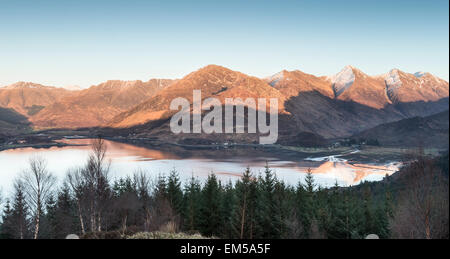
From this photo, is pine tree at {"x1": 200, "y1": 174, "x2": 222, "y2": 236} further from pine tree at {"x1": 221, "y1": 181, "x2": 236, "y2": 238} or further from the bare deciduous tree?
the bare deciduous tree

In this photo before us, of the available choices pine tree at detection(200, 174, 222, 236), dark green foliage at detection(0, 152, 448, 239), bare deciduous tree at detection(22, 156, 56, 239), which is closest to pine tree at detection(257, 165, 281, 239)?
dark green foliage at detection(0, 152, 448, 239)

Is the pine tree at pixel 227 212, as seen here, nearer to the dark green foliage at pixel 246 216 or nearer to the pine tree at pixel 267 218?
the dark green foliage at pixel 246 216

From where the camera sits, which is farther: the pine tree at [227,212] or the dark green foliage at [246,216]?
the pine tree at [227,212]

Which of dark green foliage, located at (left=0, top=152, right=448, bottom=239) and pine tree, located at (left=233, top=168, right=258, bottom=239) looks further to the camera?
dark green foliage, located at (left=0, top=152, right=448, bottom=239)

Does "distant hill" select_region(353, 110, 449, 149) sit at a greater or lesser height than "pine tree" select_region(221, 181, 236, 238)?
greater

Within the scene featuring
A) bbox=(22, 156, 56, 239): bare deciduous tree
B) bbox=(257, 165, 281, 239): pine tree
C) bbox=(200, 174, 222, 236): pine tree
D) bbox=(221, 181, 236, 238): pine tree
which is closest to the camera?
bbox=(22, 156, 56, 239): bare deciduous tree

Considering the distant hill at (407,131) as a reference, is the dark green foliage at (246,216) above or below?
below

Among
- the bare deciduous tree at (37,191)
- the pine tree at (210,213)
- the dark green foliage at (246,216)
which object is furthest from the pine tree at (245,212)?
the bare deciduous tree at (37,191)

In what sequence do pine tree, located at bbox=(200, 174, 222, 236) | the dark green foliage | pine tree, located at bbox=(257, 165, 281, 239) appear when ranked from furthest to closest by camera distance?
pine tree, located at bbox=(200, 174, 222, 236)
pine tree, located at bbox=(257, 165, 281, 239)
the dark green foliage

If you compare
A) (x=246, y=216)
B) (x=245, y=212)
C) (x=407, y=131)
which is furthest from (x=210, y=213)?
(x=407, y=131)
